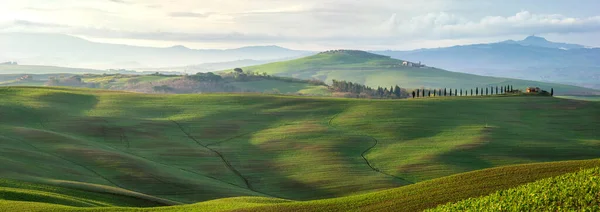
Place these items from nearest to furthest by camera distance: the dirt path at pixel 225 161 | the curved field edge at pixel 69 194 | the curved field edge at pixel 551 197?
the curved field edge at pixel 551 197
the curved field edge at pixel 69 194
the dirt path at pixel 225 161

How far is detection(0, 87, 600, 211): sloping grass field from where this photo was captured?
178ft

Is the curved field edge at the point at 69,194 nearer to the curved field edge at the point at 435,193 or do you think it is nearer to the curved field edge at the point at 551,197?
the curved field edge at the point at 435,193

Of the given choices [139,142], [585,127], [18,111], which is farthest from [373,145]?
[18,111]

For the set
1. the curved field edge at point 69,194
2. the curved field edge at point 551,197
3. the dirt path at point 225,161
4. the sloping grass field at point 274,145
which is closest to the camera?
the curved field edge at point 551,197

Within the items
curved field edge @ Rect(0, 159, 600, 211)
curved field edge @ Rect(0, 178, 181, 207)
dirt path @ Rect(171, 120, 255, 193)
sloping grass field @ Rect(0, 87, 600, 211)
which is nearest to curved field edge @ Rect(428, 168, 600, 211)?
curved field edge @ Rect(0, 159, 600, 211)

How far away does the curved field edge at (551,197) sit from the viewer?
2566 centimetres

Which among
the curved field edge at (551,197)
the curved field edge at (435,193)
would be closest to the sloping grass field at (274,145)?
the curved field edge at (435,193)

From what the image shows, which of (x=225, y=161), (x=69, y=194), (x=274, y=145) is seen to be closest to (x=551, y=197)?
(x=69, y=194)

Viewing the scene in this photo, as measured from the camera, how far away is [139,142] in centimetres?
8406

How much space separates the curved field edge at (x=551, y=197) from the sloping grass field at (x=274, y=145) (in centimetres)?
485

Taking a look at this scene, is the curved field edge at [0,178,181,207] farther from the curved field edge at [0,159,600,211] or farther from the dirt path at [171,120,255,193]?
the dirt path at [171,120,255,193]

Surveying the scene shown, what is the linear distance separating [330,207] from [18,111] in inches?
2742

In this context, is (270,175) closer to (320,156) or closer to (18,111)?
(320,156)

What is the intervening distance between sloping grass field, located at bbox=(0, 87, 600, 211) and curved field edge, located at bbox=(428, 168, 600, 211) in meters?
4.85
